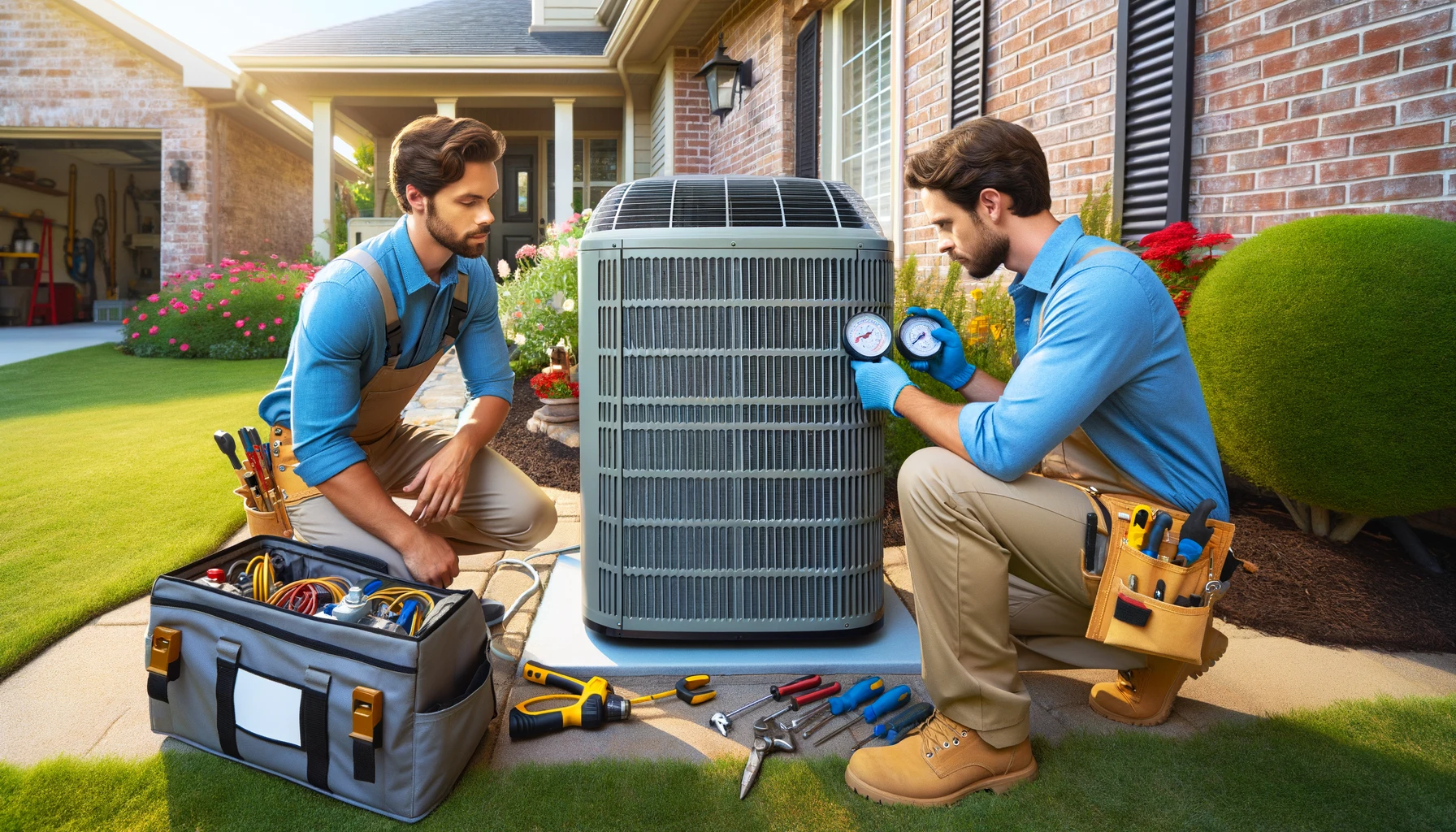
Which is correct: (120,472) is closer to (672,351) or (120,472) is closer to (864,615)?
(672,351)

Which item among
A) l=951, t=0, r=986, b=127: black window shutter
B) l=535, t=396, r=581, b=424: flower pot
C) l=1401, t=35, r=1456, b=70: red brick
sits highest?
l=951, t=0, r=986, b=127: black window shutter

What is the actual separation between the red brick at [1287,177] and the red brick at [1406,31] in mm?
343

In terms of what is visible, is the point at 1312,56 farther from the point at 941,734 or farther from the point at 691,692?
the point at 691,692

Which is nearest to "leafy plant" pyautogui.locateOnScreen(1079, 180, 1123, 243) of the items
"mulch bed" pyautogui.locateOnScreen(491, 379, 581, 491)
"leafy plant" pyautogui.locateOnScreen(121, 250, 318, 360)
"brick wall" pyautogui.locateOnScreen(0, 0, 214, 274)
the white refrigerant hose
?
the white refrigerant hose

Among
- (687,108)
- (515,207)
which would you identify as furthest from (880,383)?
(515,207)

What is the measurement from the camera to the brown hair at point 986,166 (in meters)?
1.69

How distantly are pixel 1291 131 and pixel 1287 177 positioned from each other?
0.43 feet

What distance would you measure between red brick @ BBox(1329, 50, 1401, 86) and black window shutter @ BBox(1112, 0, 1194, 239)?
1.70 feet

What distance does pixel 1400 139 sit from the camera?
2.35 meters

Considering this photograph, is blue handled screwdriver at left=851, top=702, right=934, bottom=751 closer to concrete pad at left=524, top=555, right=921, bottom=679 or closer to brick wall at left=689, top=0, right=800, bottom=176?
concrete pad at left=524, top=555, right=921, bottom=679

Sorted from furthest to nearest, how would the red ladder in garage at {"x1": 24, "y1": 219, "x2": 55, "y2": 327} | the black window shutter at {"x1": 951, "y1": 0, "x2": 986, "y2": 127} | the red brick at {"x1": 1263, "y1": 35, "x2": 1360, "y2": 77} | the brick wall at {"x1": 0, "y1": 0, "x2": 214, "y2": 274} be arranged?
1. the red ladder in garage at {"x1": 24, "y1": 219, "x2": 55, "y2": 327}
2. the brick wall at {"x1": 0, "y1": 0, "x2": 214, "y2": 274}
3. the black window shutter at {"x1": 951, "y1": 0, "x2": 986, "y2": 127}
4. the red brick at {"x1": 1263, "y1": 35, "x2": 1360, "y2": 77}

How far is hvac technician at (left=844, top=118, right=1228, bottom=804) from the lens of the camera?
1538 millimetres

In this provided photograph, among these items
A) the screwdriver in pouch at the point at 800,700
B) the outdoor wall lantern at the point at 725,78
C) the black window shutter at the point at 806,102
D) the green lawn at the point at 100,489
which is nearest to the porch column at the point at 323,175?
the green lawn at the point at 100,489

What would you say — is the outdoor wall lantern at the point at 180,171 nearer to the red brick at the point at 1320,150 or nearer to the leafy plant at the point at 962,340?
the leafy plant at the point at 962,340
